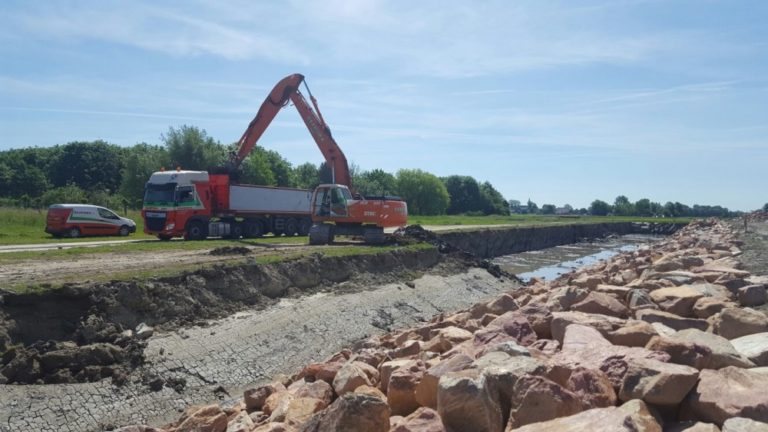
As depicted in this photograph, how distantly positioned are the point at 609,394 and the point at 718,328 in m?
2.18

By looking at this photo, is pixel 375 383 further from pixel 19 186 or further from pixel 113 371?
pixel 19 186

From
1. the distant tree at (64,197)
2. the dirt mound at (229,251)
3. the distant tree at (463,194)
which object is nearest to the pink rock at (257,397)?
the dirt mound at (229,251)

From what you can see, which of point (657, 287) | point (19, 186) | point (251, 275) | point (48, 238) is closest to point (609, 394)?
point (657, 287)

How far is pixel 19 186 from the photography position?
57188 mm

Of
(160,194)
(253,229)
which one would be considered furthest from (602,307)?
(253,229)

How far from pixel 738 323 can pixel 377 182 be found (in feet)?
231

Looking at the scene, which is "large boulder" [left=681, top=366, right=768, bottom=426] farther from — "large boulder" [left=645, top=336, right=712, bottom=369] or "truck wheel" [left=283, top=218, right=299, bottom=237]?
"truck wheel" [left=283, top=218, right=299, bottom=237]

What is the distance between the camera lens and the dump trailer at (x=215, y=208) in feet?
69.7

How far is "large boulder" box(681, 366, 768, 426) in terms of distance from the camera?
320cm

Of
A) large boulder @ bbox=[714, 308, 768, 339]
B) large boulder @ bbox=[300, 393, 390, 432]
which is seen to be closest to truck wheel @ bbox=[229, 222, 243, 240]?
large boulder @ bbox=[300, 393, 390, 432]

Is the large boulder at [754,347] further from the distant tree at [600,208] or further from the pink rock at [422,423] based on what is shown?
the distant tree at [600,208]

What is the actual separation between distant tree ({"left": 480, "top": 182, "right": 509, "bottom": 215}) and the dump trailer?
68385mm

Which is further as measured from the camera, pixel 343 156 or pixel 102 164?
pixel 102 164

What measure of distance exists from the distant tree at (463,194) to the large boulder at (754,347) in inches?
3317
